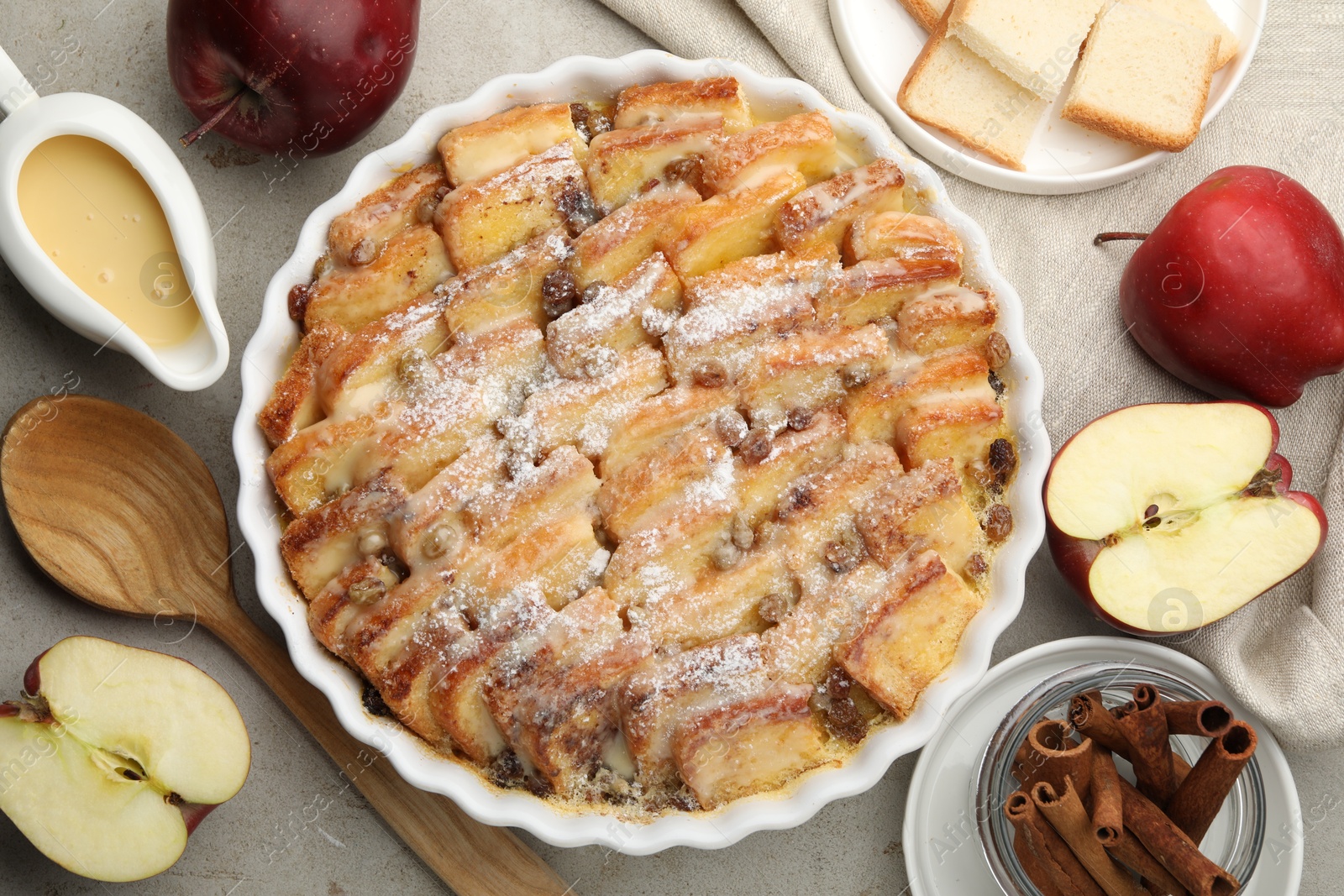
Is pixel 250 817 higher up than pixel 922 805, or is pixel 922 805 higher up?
pixel 250 817

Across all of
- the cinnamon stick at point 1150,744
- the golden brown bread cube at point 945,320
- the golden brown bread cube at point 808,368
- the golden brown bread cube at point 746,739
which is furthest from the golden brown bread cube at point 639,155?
the cinnamon stick at point 1150,744

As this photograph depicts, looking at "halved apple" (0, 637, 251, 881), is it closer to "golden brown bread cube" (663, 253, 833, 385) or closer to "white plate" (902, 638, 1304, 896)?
"golden brown bread cube" (663, 253, 833, 385)

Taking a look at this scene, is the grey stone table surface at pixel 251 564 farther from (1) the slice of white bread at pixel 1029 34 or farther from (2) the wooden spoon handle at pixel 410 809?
(1) the slice of white bread at pixel 1029 34

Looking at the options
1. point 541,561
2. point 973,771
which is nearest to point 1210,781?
point 973,771

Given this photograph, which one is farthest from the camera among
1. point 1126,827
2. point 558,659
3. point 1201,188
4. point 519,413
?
point 1201,188

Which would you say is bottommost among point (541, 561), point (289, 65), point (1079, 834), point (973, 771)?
point (973, 771)

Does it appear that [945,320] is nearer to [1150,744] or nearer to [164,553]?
[1150,744]

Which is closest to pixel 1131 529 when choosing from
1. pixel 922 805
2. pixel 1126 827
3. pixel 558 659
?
pixel 1126 827

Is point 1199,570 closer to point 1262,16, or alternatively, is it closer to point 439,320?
point 1262,16
